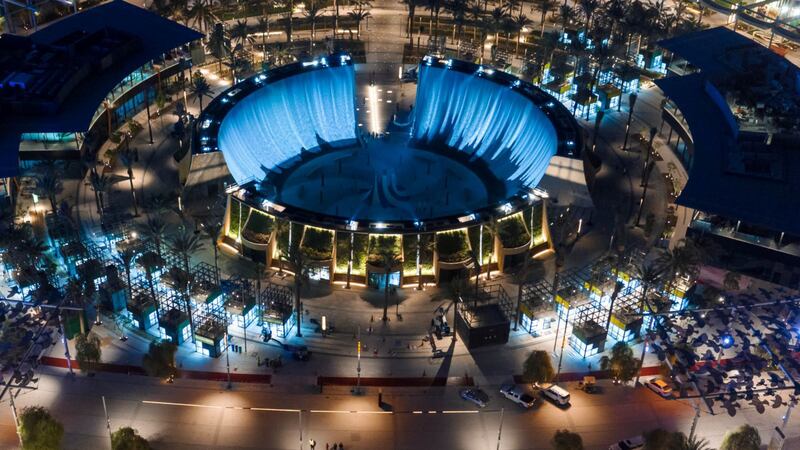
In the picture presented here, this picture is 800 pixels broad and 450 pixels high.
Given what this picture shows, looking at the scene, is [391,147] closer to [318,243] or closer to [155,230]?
[318,243]

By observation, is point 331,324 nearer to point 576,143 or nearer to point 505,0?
point 576,143

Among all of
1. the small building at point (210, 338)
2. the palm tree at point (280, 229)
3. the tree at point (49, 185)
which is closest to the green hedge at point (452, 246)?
the palm tree at point (280, 229)

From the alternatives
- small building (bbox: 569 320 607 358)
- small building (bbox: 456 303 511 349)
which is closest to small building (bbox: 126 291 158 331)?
small building (bbox: 456 303 511 349)

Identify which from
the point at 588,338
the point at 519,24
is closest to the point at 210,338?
the point at 588,338

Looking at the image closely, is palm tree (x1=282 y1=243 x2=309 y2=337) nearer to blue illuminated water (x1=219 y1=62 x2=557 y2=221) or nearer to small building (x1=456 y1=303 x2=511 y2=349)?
blue illuminated water (x1=219 y1=62 x2=557 y2=221)

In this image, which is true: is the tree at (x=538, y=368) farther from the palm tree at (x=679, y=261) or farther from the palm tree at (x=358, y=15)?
the palm tree at (x=358, y=15)

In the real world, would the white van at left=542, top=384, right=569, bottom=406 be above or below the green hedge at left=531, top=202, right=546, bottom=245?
Answer: below
